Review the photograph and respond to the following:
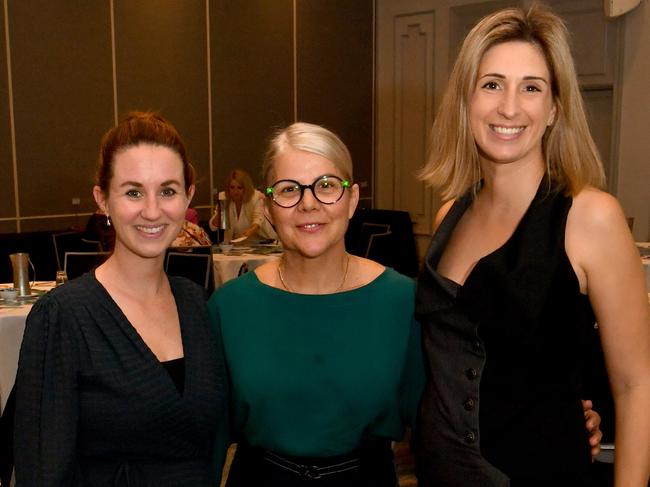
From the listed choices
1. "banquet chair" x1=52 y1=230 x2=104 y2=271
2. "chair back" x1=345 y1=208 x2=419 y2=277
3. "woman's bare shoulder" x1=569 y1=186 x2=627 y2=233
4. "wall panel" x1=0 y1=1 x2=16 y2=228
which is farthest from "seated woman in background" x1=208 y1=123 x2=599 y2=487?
"chair back" x1=345 y1=208 x2=419 y2=277

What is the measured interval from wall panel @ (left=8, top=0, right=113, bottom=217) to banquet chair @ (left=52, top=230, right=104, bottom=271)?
2.09 ft

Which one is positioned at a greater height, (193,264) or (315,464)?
(315,464)

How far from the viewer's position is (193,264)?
532cm

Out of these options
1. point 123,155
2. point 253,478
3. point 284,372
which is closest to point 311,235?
point 284,372

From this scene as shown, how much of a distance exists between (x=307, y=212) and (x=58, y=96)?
21.9ft

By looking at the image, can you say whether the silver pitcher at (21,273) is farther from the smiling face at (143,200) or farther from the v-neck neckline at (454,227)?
the v-neck neckline at (454,227)

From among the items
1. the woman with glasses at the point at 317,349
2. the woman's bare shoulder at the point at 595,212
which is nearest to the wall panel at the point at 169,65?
the woman with glasses at the point at 317,349

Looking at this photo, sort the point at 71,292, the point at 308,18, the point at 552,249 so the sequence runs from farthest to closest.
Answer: the point at 308,18 → the point at 71,292 → the point at 552,249

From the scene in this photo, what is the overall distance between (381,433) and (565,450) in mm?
424

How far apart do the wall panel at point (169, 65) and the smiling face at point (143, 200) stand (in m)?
6.68

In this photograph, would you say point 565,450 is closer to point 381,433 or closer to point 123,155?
point 381,433

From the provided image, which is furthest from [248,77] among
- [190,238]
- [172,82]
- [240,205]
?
[190,238]

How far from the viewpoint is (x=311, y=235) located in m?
1.72

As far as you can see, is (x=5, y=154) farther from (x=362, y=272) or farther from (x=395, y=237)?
(x=362, y=272)
